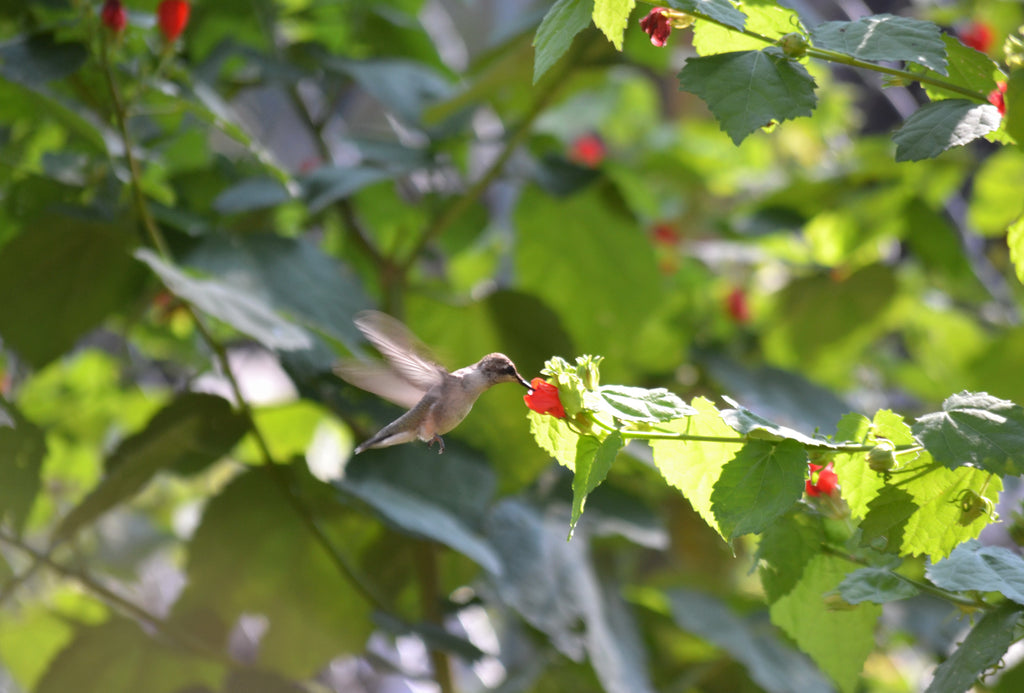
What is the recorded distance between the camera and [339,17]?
3.84 feet

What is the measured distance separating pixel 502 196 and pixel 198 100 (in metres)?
0.67

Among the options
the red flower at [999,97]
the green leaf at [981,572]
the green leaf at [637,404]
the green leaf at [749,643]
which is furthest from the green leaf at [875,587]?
the green leaf at [749,643]

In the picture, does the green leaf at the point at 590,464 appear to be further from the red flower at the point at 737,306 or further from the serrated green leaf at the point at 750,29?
the red flower at the point at 737,306

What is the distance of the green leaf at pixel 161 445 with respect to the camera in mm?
769

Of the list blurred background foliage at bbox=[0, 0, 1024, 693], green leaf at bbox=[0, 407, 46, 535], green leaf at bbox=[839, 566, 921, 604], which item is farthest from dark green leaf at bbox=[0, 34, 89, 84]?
green leaf at bbox=[839, 566, 921, 604]

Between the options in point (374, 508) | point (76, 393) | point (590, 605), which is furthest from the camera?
point (76, 393)

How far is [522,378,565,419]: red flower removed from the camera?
38 cm

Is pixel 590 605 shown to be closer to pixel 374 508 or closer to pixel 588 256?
pixel 374 508

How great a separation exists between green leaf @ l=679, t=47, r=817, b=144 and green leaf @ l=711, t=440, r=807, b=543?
130 mm

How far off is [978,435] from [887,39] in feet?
0.56

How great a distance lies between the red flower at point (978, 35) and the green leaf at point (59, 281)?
93 centimetres

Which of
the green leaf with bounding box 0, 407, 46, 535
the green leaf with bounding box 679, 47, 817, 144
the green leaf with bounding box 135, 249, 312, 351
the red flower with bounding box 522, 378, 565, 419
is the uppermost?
the green leaf with bounding box 679, 47, 817, 144

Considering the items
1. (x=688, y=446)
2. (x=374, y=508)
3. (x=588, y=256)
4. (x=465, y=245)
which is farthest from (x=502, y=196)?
(x=688, y=446)

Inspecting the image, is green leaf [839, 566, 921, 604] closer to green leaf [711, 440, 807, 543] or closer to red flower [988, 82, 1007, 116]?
green leaf [711, 440, 807, 543]
